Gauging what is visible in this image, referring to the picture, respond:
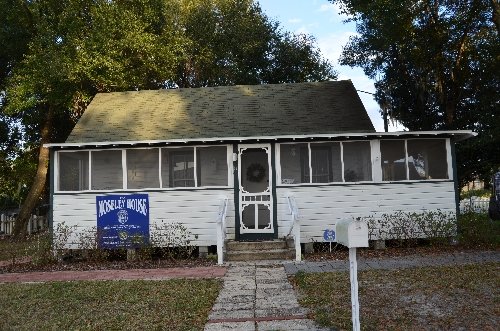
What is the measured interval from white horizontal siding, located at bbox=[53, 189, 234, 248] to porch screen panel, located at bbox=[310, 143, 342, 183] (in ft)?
7.58

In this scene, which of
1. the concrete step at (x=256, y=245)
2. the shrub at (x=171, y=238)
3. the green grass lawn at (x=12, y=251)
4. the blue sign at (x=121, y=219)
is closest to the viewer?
the concrete step at (x=256, y=245)

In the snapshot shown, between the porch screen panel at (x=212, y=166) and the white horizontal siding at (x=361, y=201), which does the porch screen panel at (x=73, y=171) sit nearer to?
the porch screen panel at (x=212, y=166)

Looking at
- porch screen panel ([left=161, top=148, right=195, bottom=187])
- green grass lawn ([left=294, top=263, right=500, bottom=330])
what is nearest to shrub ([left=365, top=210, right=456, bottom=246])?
green grass lawn ([left=294, top=263, right=500, bottom=330])

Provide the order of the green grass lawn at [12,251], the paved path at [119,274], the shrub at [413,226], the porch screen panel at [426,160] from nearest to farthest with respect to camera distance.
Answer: the paved path at [119,274] → the shrub at [413,226] → the porch screen panel at [426,160] → the green grass lawn at [12,251]

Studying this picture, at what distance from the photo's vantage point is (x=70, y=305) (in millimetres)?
6512

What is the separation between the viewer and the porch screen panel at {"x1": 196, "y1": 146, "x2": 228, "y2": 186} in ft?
39.2

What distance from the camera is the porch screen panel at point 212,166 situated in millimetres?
11938

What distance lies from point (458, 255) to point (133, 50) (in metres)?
15.7

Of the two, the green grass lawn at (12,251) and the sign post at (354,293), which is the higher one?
the sign post at (354,293)

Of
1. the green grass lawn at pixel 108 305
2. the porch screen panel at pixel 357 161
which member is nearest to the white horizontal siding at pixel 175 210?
the porch screen panel at pixel 357 161

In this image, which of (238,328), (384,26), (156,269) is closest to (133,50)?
(384,26)

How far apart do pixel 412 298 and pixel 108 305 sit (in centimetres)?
430

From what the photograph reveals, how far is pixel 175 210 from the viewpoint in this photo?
11.7 m

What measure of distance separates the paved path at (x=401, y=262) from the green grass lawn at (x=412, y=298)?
0.49 m
